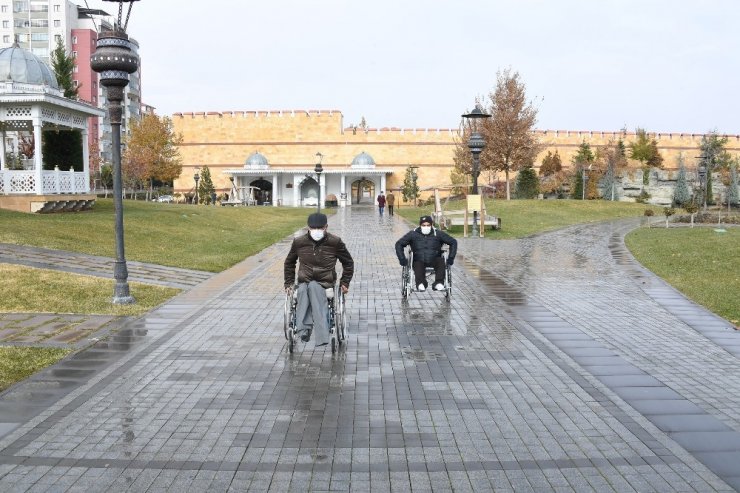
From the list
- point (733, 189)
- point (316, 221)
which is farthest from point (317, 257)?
point (733, 189)

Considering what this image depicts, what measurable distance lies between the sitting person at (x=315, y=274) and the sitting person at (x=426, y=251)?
299 centimetres

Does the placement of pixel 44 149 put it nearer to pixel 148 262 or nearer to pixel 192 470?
pixel 148 262

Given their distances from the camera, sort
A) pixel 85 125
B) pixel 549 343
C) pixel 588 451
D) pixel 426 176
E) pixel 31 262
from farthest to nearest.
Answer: pixel 426 176
pixel 85 125
pixel 31 262
pixel 549 343
pixel 588 451

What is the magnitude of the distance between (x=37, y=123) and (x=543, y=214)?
24.7m

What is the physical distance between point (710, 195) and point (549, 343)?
52.0m

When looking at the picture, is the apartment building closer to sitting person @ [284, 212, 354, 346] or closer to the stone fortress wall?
the stone fortress wall

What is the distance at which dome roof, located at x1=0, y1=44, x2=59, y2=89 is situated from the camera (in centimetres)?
2316

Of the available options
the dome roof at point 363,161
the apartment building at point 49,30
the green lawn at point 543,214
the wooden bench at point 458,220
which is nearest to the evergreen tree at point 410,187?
the dome roof at point 363,161

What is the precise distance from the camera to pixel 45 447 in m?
4.57

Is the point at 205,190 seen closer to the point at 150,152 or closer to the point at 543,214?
the point at 150,152

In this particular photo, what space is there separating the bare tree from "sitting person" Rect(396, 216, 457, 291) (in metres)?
32.5

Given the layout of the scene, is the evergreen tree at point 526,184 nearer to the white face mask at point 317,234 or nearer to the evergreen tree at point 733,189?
the evergreen tree at point 733,189

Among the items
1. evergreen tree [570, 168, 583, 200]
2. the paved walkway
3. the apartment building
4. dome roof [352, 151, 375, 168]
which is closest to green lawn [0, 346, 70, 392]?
the paved walkway

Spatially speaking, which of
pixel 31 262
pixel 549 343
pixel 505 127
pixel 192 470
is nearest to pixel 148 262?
pixel 31 262
